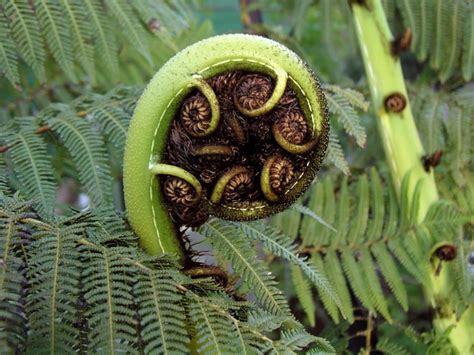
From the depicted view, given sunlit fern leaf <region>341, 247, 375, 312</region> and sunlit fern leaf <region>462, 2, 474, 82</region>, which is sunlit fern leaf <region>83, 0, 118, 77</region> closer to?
sunlit fern leaf <region>341, 247, 375, 312</region>

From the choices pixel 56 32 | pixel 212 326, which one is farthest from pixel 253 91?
pixel 56 32

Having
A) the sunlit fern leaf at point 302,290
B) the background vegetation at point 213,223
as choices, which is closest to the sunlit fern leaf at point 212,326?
the background vegetation at point 213,223

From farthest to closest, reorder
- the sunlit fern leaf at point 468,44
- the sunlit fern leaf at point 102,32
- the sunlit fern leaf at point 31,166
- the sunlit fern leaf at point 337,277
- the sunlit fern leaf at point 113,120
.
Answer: the sunlit fern leaf at point 468,44 → the sunlit fern leaf at point 102,32 → the sunlit fern leaf at point 337,277 → the sunlit fern leaf at point 113,120 → the sunlit fern leaf at point 31,166

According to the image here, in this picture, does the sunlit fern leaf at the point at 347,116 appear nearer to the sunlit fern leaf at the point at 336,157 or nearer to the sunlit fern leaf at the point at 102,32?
the sunlit fern leaf at the point at 336,157

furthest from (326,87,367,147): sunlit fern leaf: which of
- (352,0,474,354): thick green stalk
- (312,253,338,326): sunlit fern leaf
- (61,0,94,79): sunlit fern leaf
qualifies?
(61,0,94,79): sunlit fern leaf

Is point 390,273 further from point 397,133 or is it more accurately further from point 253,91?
point 253,91
